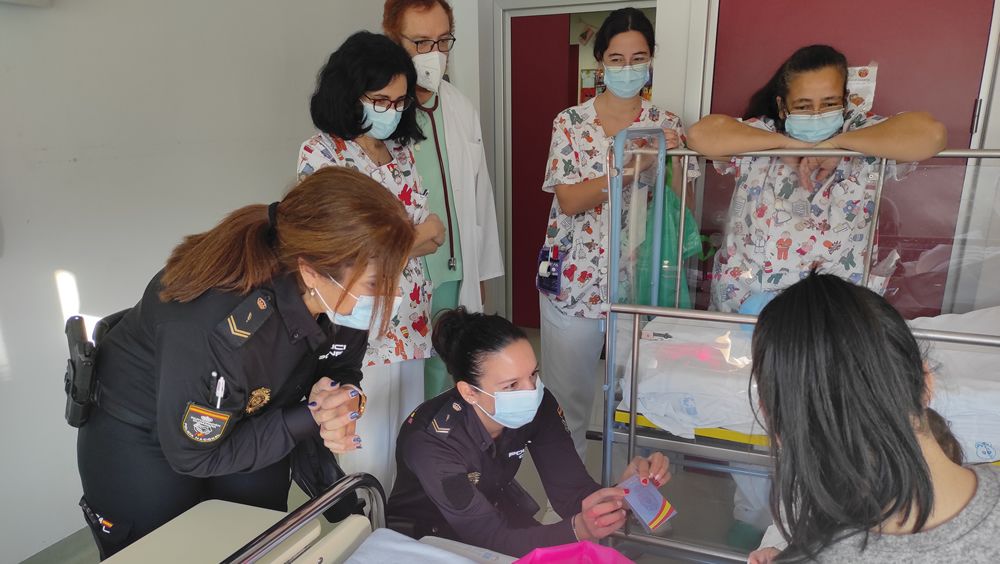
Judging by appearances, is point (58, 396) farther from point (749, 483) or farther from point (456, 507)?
point (749, 483)

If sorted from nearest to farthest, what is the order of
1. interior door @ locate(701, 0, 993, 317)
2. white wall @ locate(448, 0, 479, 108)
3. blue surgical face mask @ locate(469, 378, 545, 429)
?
blue surgical face mask @ locate(469, 378, 545, 429) → interior door @ locate(701, 0, 993, 317) → white wall @ locate(448, 0, 479, 108)

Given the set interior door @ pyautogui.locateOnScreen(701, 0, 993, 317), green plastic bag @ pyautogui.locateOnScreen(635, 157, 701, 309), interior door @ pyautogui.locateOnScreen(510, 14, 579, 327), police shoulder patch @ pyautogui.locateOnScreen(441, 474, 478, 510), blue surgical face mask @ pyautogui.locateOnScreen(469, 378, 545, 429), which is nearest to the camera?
police shoulder patch @ pyautogui.locateOnScreen(441, 474, 478, 510)

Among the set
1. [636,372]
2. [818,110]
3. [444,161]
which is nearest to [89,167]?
[444,161]

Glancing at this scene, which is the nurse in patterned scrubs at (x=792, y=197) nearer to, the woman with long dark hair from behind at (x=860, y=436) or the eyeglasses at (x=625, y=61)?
the eyeglasses at (x=625, y=61)

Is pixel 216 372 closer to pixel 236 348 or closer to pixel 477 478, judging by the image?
pixel 236 348

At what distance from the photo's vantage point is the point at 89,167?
2.29m

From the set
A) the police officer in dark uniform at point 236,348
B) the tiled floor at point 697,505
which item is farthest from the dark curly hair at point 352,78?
the tiled floor at point 697,505

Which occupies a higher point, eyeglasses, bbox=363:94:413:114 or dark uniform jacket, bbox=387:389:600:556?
eyeglasses, bbox=363:94:413:114

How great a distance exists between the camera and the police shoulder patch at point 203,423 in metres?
1.22

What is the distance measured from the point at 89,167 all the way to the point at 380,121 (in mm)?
1147

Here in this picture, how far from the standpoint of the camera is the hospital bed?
1.13 m

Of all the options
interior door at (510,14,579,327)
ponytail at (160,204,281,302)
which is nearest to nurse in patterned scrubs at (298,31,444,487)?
ponytail at (160,204,281,302)

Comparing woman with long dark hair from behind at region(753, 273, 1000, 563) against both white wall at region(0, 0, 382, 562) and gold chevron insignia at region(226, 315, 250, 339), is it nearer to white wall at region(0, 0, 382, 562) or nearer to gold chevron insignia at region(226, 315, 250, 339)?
gold chevron insignia at region(226, 315, 250, 339)

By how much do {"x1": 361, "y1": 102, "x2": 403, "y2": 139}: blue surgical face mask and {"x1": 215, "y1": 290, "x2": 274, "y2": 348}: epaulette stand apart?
80cm
